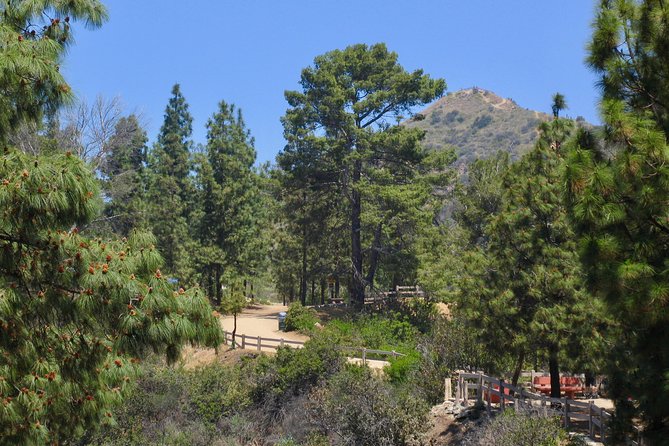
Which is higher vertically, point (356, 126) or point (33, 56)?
point (356, 126)

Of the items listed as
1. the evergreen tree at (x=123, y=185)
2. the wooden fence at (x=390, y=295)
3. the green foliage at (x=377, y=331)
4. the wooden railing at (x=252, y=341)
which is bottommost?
the wooden railing at (x=252, y=341)

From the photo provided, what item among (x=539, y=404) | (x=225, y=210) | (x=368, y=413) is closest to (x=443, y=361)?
(x=539, y=404)

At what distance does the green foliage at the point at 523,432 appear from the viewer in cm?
1422

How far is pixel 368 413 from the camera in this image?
1836 centimetres

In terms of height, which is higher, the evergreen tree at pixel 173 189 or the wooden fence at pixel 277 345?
the evergreen tree at pixel 173 189

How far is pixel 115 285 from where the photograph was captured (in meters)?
6.90

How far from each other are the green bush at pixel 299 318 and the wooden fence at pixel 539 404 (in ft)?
46.6

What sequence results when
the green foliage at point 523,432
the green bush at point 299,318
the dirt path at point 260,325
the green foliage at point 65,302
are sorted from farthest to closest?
the dirt path at point 260,325 → the green bush at point 299,318 → the green foliage at point 523,432 → the green foliage at point 65,302

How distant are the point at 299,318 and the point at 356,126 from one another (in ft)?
37.2

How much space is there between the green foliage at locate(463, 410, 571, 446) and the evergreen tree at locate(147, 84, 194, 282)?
78.7ft

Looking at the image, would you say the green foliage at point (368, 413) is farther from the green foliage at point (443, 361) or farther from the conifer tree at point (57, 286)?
the conifer tree at point (57, 286)

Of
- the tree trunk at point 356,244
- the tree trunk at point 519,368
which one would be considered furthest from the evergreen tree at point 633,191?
the tree trunk at point 356,244

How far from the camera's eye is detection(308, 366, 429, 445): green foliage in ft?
58.7

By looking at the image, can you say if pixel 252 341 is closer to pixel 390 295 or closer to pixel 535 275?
pixel 390 295
